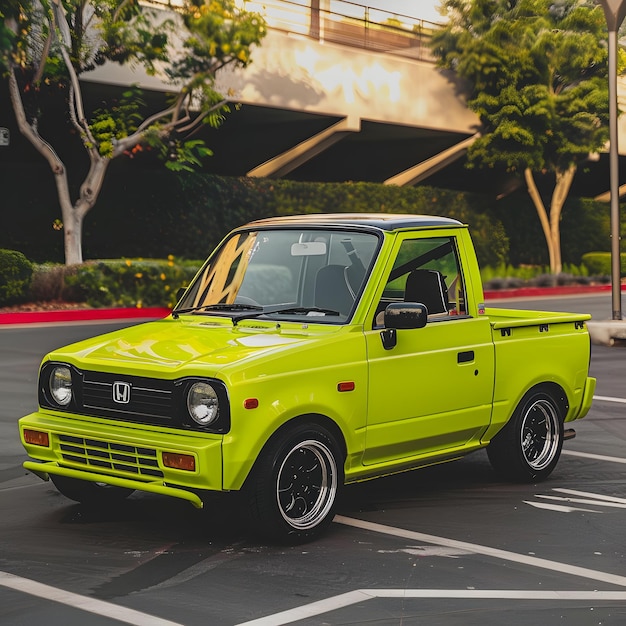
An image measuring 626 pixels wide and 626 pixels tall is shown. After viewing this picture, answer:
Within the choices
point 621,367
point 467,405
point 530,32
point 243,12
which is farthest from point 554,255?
point 467,405

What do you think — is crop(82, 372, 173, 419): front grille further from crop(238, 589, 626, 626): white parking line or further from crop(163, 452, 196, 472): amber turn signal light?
crop(238, 589, 626, 626): white parking line

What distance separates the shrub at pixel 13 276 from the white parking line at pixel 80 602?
1933cm

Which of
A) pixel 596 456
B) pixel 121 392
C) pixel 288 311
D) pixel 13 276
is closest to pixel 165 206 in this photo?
pixel 13 276

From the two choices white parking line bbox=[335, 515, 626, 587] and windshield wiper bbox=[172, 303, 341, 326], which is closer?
white parking line bbox=[335, 515, 626, 587]

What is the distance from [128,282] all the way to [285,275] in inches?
754

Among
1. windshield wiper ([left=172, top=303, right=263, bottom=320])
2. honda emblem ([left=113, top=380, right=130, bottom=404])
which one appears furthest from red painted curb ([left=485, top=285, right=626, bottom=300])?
honda emblem ([left=113, top=380, right=130, bottom=404])

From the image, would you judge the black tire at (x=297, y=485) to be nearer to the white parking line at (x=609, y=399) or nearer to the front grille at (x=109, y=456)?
the front grille at (x=109, y=456)

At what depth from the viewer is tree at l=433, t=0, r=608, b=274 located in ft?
125

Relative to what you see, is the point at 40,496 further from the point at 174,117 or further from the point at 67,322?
the point at 174,117

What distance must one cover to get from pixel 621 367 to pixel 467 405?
29.5 feet

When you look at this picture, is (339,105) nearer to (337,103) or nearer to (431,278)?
(337,103)

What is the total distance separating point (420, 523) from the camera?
767 cm

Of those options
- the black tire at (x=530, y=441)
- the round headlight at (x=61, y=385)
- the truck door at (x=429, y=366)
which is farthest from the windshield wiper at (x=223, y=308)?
the black tire at (x=530, y=441)

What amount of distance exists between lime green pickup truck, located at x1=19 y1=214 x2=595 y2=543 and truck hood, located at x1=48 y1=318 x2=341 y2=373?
0.6 inches
